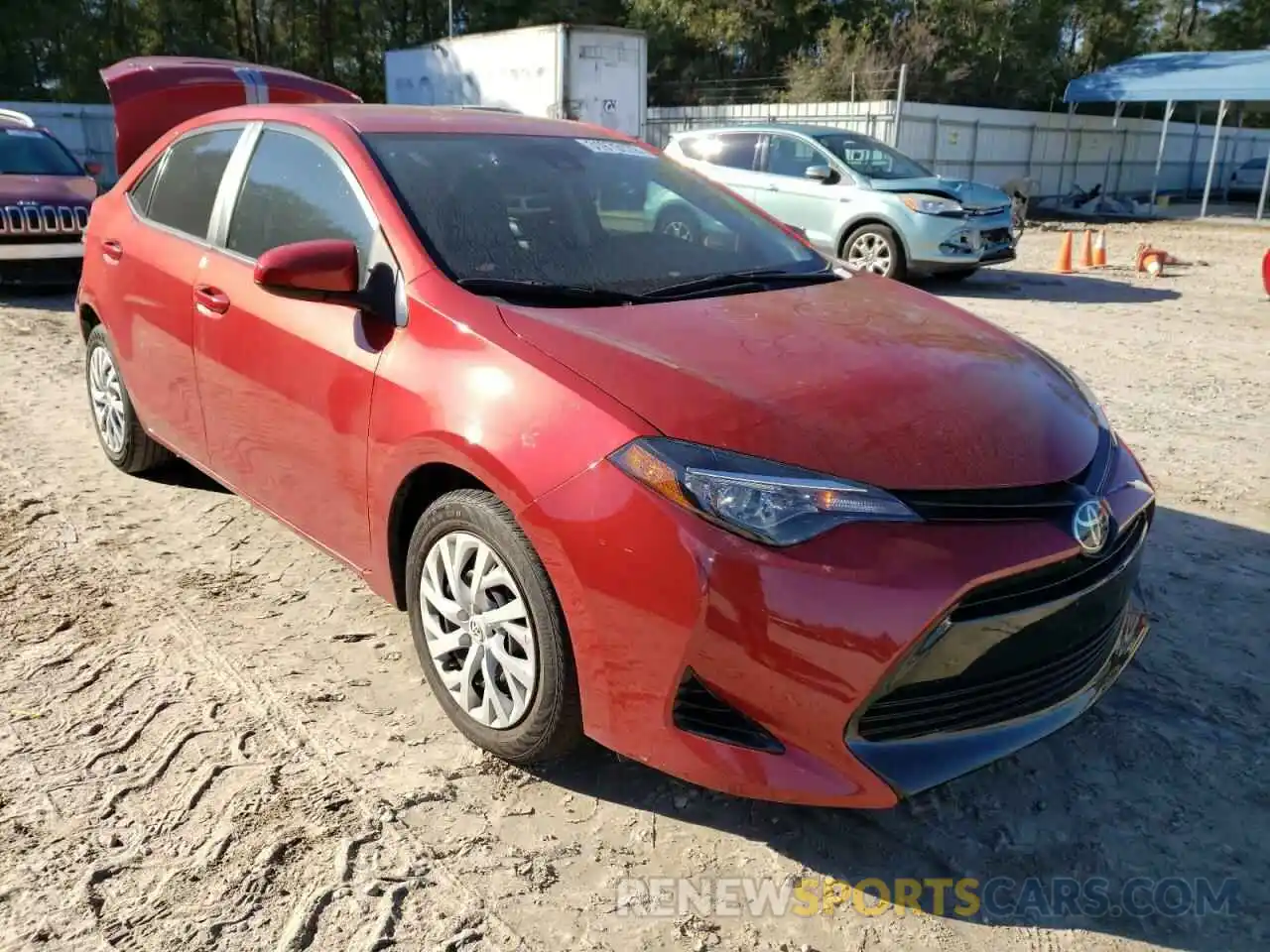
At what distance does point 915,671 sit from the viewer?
2.21m

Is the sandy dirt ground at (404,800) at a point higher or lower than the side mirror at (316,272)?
lower

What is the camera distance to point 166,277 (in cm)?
400

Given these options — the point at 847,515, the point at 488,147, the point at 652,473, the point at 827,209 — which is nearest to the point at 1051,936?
the point at 847,515

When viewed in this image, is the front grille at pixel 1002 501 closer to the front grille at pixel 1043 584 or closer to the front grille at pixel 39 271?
the front grille at pixel 1043 584

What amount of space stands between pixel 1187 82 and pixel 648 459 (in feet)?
83.5

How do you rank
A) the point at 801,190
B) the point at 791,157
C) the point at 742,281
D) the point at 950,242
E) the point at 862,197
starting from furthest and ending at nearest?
the point at 791,157 → the point at 801,190 → the point at 862,197 → the point at 950,242 → the point at 742,281

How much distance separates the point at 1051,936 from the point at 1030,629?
2.21 feet

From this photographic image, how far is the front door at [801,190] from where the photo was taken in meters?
11.6

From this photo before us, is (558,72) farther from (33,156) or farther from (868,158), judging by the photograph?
(33,156)

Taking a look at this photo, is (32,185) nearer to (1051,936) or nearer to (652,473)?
(652,473)

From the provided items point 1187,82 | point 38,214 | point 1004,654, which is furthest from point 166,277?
point 1187,82

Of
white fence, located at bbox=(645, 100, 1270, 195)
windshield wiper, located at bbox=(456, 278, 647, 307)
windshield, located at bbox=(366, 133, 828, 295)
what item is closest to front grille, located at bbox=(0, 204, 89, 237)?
windshield, located at bbox=(366, 133, 828, 295)

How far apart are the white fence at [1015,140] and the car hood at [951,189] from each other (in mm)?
9739

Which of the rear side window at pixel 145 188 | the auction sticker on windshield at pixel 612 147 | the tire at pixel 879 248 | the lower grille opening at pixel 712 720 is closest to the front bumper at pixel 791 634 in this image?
the lower grille opening at pixel 712 720
